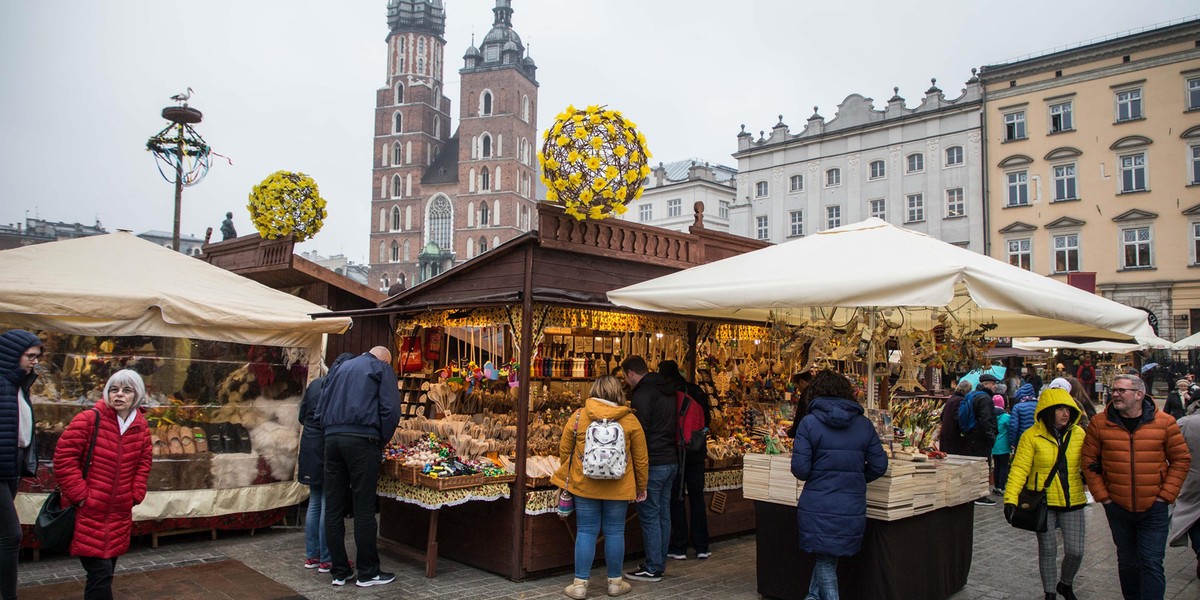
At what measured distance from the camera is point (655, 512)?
19.5ft

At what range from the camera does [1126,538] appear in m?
4.91

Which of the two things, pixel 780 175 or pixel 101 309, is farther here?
pixel 780 175

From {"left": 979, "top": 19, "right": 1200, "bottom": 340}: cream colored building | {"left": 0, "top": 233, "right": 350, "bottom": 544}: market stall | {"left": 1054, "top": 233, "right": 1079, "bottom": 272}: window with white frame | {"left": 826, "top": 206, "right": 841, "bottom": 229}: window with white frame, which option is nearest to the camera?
{"left": 0, "top": 233, "right": 350, "bottom": 544}: market stall

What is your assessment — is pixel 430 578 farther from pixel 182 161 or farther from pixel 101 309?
pixel 182 161

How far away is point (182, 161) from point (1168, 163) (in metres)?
30.4

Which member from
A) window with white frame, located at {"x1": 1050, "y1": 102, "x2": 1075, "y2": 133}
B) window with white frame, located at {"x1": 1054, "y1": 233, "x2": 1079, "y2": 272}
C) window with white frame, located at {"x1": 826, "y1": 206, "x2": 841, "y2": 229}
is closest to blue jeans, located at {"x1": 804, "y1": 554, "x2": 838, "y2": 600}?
window with white frame, located at {"x1": 1054, "y1": 233, "x2": 1079, "y2": 272}

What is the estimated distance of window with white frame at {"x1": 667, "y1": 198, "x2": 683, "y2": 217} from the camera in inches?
1954

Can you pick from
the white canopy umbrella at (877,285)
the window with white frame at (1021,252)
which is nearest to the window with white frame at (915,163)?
the window with white frame at (1021,252)

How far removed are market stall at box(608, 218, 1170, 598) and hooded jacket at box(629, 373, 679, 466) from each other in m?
0.62

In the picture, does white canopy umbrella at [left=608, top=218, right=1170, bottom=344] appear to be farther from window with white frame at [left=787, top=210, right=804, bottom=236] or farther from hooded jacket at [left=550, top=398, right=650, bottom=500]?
window with white frame at [left=787, top=210, right=804, bottom=236]

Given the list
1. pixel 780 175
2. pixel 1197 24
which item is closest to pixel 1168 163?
pixel 1197 24

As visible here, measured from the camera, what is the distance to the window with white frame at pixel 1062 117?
28922mm

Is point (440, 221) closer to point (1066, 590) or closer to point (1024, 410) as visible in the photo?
point (1024, 410)

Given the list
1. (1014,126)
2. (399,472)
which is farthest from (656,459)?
(1014,126)
